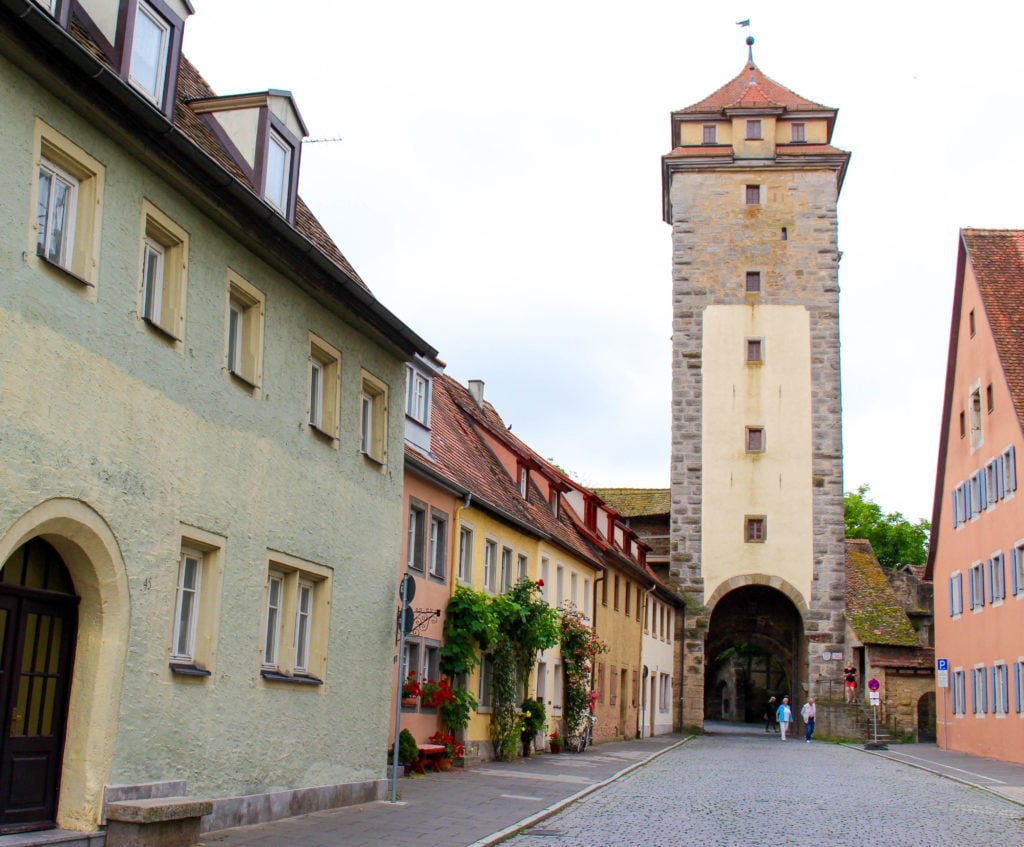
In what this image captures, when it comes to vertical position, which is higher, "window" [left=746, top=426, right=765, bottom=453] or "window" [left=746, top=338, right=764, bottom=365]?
"window" [left=746, top=338, right=764, bottom=365]

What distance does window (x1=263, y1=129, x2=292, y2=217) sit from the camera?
13375mm

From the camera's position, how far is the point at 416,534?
2069 centimetres

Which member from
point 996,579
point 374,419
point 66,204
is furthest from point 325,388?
point 996,579

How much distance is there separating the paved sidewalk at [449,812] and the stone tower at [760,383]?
23.0m

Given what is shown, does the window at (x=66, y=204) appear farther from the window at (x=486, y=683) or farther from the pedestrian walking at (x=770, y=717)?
the pedestrian walking at (x=770, y=717)

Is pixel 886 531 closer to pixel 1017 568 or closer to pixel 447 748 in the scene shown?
pixel 1017 568

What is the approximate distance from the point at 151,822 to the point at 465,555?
13819 mm

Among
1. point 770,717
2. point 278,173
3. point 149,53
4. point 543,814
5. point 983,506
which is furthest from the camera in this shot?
point 770,717

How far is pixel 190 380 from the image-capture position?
11.1 m

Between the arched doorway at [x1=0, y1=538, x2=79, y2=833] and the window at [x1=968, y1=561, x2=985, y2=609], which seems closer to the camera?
the arched doorway at [x1=0, y1=538, x2=79, y2=833]

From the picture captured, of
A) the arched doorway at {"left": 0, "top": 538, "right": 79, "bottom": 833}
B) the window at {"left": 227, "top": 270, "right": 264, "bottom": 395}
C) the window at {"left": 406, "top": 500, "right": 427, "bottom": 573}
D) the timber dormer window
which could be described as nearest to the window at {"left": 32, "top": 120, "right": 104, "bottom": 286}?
the arched doorway at {"left": 0, "top": 538, "right": 79, "bottom": 833}

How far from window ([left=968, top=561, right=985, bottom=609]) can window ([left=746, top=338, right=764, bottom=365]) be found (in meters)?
14.0

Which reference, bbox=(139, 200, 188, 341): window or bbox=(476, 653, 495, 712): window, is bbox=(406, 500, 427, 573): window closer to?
bbox=(476, 653, 495, 712): window

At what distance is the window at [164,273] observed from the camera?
1071 cm
